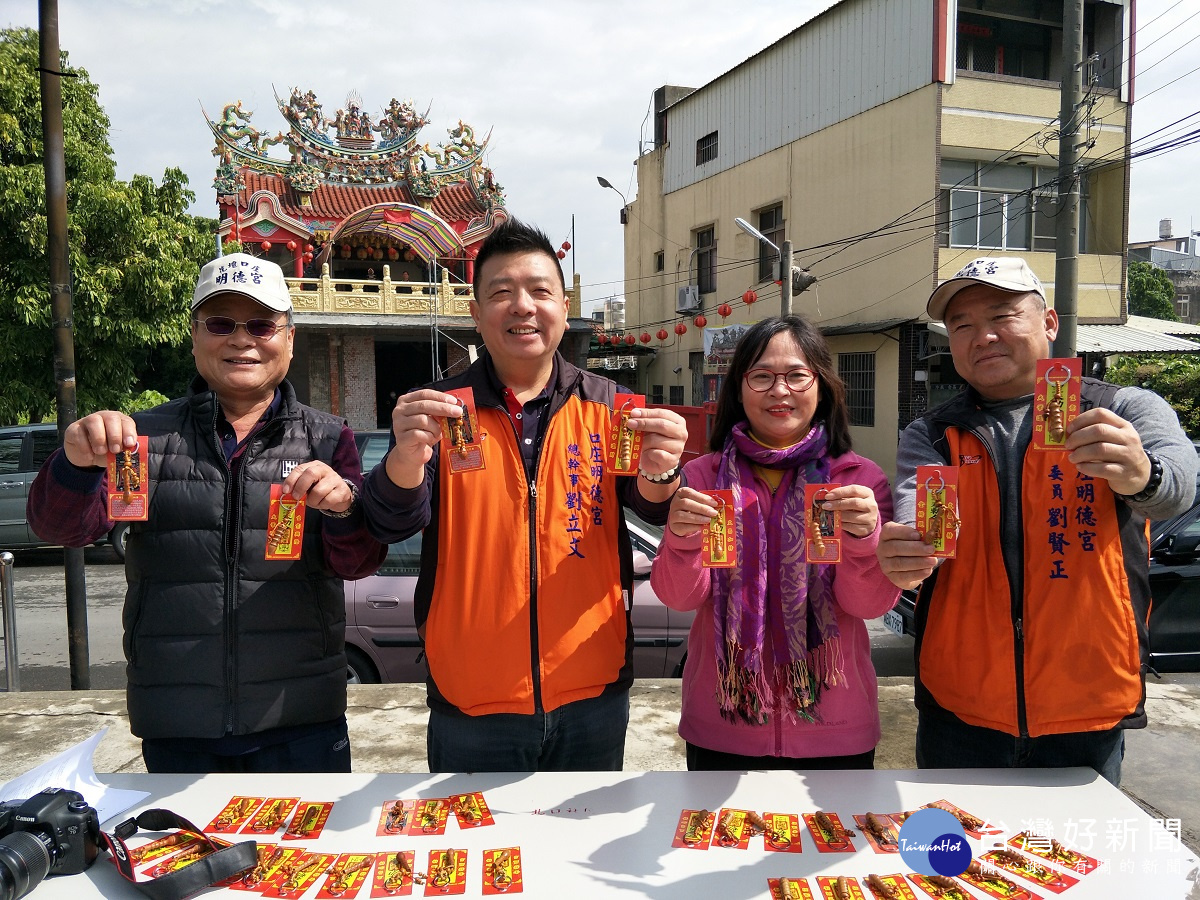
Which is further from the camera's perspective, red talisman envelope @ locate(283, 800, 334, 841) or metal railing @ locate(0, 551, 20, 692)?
metal railing @ locate(0, 551, 20, 692)

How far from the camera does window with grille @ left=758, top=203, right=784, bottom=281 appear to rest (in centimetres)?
1703

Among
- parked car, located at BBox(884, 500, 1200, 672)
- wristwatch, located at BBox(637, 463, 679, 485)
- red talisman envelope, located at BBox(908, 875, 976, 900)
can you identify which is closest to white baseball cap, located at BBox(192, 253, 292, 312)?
wristwatch, located at BBox(637, 463, 679, 485)

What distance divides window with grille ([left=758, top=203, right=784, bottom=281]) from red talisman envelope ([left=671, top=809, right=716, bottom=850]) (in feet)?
52.9

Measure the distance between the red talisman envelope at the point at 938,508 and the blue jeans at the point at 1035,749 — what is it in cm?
57

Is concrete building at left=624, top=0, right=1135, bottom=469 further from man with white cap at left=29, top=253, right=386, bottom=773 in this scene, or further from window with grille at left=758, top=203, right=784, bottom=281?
man with white cap at left=29, top=253, right=386, bottom=773

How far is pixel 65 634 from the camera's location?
6.66 meters

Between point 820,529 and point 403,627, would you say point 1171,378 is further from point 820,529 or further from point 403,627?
point 820,529

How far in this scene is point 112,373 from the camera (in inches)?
367

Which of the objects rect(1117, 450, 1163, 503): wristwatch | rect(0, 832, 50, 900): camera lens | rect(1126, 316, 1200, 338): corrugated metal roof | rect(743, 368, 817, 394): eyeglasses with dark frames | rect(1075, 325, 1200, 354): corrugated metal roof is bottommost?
rect(0, 832, 50, 900): camera lens

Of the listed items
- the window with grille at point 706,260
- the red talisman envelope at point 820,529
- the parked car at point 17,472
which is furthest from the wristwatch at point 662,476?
the window with grille at point 706,260

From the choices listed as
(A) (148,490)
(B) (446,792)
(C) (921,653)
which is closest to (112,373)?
(A) (148,490)

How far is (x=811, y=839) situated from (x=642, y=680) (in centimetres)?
283

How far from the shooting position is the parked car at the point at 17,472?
872 cm

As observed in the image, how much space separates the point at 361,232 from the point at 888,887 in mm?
18654
